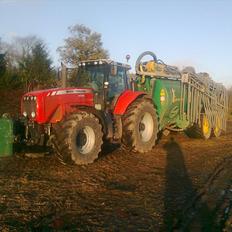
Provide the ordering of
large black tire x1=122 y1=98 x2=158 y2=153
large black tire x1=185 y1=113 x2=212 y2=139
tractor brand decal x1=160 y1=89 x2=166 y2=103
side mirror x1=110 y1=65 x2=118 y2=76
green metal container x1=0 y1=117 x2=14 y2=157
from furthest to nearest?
large black tire x1=185 y1=113 x2=212 y2=139 < tractor brand decal x1=160 y1=89 x2=166 y2=103 < large black tire x1=122 y1=98 x2=158 y2=153 < side mirror x1=110 y1=65 x2=118 y2=76 < green metal container x1=0 y1=117 x2=14 y2=157

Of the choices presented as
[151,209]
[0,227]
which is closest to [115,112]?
[151,209]

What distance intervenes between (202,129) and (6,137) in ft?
23.7

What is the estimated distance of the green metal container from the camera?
795 centimetres

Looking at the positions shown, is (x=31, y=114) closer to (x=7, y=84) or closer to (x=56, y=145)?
(x=56, y=145)

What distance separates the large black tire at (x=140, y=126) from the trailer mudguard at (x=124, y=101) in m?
0.22

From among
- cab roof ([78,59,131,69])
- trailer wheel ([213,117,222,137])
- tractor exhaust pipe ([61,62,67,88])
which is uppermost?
cab roof ([78,59,131,69])

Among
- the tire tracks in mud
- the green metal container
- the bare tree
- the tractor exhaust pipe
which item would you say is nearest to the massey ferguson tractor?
the tractor exhaust pipe

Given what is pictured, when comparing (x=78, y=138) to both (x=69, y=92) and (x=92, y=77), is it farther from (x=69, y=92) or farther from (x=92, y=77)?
(x=92, y=77)

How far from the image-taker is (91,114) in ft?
27.8

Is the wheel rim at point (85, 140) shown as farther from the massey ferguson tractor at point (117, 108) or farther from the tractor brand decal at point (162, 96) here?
the tractor brand decal at point (162, 96)

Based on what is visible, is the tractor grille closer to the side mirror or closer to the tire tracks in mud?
→ the side mirror

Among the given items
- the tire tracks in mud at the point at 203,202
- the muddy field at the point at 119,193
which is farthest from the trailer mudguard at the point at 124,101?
the tire tracks in mud at the point at 203,202

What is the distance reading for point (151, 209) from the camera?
526cm

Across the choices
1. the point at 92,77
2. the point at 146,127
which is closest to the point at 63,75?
the point at 92,77
